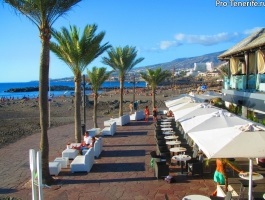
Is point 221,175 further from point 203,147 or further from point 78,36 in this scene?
point 78,36

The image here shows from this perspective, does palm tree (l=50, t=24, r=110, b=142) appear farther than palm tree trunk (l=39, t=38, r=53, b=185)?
Yes

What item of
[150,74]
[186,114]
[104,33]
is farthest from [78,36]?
[150,74]

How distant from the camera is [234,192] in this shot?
9156mm

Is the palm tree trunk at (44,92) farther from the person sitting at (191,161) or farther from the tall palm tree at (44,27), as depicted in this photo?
the person sitting at (191,161)

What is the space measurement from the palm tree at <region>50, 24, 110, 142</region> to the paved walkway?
3324 millimetres

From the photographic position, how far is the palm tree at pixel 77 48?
1694cm

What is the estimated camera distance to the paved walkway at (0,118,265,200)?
10.1 metres

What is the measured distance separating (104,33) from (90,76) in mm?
7350

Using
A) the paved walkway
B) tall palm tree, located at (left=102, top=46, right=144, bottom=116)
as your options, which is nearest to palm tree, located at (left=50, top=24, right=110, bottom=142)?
the paved walkway

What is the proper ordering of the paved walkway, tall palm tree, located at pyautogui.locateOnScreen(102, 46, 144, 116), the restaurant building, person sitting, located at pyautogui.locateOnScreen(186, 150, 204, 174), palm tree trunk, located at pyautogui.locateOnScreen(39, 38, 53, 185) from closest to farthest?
1. the paved walkway
2. palm tree trunk, located at pyautogui.locateOnScreen(39, 38, 53, 185)
3. person sitting, located at pyautogui.locateOnScreen(186, 150, 204, 174)
4. the restaurant building
5. tall palm tree, located at pyautogui.locateOnScreen(102, 46, 144, 116)

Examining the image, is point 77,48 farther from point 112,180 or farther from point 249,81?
point 249,81

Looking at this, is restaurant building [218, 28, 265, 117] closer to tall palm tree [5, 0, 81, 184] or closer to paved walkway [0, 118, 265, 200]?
paved walkway [0, 118, 265, 200]

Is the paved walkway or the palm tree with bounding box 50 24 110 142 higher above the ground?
the palm tree with bounding box 50 24 110 142

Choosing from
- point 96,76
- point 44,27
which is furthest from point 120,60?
point 44,27
